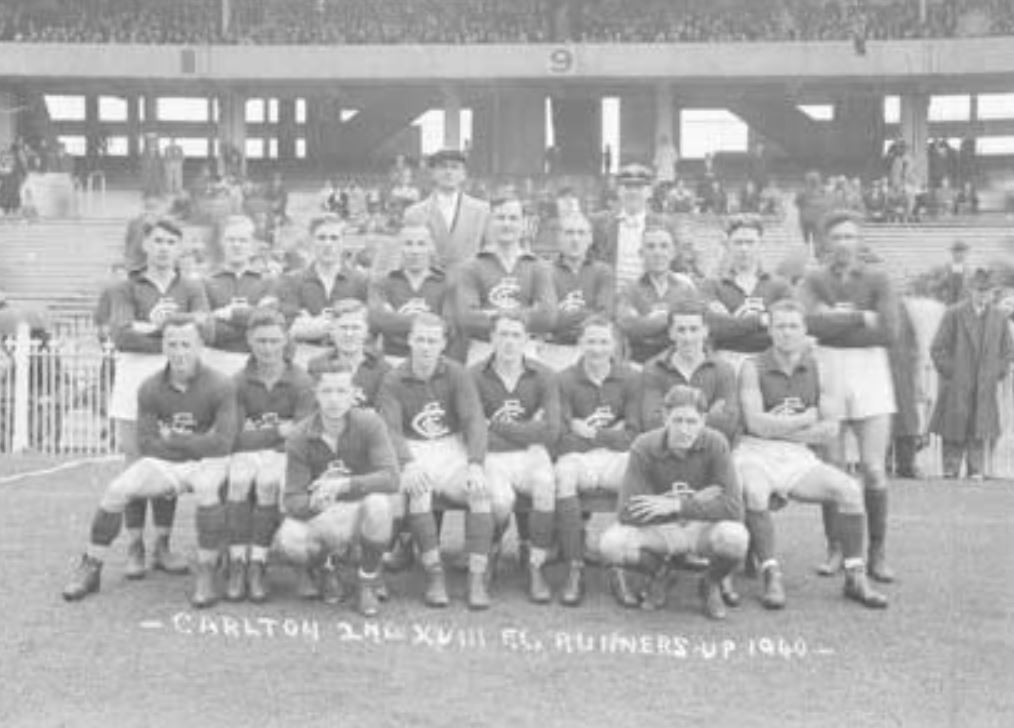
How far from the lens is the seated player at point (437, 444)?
8273 mm

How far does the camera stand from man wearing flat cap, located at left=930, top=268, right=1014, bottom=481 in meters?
13.5

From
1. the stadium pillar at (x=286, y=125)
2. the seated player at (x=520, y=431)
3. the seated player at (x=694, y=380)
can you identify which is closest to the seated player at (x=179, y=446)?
the seated player at (x=520, y=431)

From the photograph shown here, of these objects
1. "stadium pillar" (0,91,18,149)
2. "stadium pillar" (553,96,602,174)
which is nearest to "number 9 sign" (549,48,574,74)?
"stadium pillar" (553,96,602,174)

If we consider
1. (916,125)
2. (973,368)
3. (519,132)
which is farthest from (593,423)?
(916,125)

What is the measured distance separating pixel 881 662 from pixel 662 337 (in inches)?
97.8

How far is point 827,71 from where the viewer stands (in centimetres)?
3741

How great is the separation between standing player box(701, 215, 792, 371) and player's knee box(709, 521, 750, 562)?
134cm

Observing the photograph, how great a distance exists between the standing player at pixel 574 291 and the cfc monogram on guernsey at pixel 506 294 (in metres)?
0.22

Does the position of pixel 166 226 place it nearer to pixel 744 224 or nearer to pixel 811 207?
Answer: pixel 744 224

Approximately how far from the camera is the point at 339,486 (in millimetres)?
7996

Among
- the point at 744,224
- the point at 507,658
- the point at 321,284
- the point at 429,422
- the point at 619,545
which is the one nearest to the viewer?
the point at 507,658

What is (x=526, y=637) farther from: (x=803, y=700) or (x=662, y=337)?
(x=662, y=337)

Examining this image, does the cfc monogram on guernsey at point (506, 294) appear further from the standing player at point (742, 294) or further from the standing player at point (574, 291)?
the standing player at point (742, 294)

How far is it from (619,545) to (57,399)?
8326mm
